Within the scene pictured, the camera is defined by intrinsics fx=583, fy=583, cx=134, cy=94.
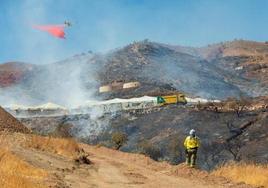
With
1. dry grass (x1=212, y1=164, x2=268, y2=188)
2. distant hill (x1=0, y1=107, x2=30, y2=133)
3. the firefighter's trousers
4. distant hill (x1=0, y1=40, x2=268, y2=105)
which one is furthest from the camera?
distant hill (x1=0, y1=40, x2=268, y2=105)

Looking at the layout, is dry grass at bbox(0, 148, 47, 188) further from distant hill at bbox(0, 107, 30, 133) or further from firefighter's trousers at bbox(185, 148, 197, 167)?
distant hill at bbox(0, 107, 30, 133)

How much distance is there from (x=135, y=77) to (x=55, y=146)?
106980 millimetres

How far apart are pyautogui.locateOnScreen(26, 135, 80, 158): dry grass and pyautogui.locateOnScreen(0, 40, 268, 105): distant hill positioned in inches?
3369

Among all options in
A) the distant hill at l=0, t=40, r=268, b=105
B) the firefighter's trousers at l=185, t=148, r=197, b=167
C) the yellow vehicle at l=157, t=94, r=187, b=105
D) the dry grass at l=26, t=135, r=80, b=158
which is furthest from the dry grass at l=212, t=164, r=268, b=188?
A: the distant hill at l=0, t=40, r=268, b=105

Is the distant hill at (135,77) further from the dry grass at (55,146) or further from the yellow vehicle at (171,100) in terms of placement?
the dry grass at (55,146)

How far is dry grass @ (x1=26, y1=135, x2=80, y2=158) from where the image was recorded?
1131 inches

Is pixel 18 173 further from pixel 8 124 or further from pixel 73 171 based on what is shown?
pixel 8 124

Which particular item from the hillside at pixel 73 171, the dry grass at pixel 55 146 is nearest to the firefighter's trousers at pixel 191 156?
the hillside at pixel 73 171

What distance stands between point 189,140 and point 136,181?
544 centimetres

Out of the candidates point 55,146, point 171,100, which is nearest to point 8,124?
point 55,146

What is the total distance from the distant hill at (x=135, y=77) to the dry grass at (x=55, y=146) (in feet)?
281

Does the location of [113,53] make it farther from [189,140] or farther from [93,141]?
[189,140]

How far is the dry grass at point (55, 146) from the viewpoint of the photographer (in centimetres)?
2873

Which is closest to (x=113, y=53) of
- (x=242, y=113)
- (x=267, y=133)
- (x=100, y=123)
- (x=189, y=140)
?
(x=100, y=123)
